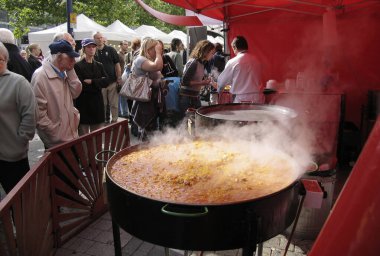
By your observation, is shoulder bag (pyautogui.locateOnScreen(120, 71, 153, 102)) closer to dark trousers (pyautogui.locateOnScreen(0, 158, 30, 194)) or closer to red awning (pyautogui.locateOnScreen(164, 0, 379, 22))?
red awning (pyautogui.locateOnScreen(164, 0, 379, 22))

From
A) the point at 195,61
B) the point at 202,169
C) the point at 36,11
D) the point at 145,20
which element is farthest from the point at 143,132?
the point at 145,20

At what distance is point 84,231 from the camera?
12.2 feet

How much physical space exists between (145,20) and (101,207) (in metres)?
28.0

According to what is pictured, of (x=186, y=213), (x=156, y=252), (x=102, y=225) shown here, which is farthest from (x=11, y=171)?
(x=186, y=213)

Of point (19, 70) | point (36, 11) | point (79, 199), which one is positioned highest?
point (36, 11)

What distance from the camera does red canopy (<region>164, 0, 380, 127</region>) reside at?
570 centimetres

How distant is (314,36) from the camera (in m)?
6.38

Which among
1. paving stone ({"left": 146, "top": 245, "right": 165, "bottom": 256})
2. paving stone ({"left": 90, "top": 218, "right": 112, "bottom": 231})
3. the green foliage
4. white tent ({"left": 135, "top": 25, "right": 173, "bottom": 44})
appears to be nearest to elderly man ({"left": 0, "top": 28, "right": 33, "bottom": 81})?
paving stone ({"left": 90, "top": 218, "right": 112, "bottom": 231})

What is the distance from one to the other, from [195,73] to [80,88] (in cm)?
275

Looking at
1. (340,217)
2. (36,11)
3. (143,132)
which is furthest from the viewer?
(36,11)

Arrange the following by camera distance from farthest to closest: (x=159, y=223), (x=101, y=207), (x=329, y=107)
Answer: (x=329, y=107)
(x=101, y=207)
(x=159, y=223)

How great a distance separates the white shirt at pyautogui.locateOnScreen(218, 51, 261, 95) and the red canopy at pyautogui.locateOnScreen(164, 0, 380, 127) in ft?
2.99

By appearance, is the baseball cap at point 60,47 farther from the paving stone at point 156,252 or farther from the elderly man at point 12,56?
the paving stone at point 156,252

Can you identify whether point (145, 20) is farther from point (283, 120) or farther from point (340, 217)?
point (340, 217)
